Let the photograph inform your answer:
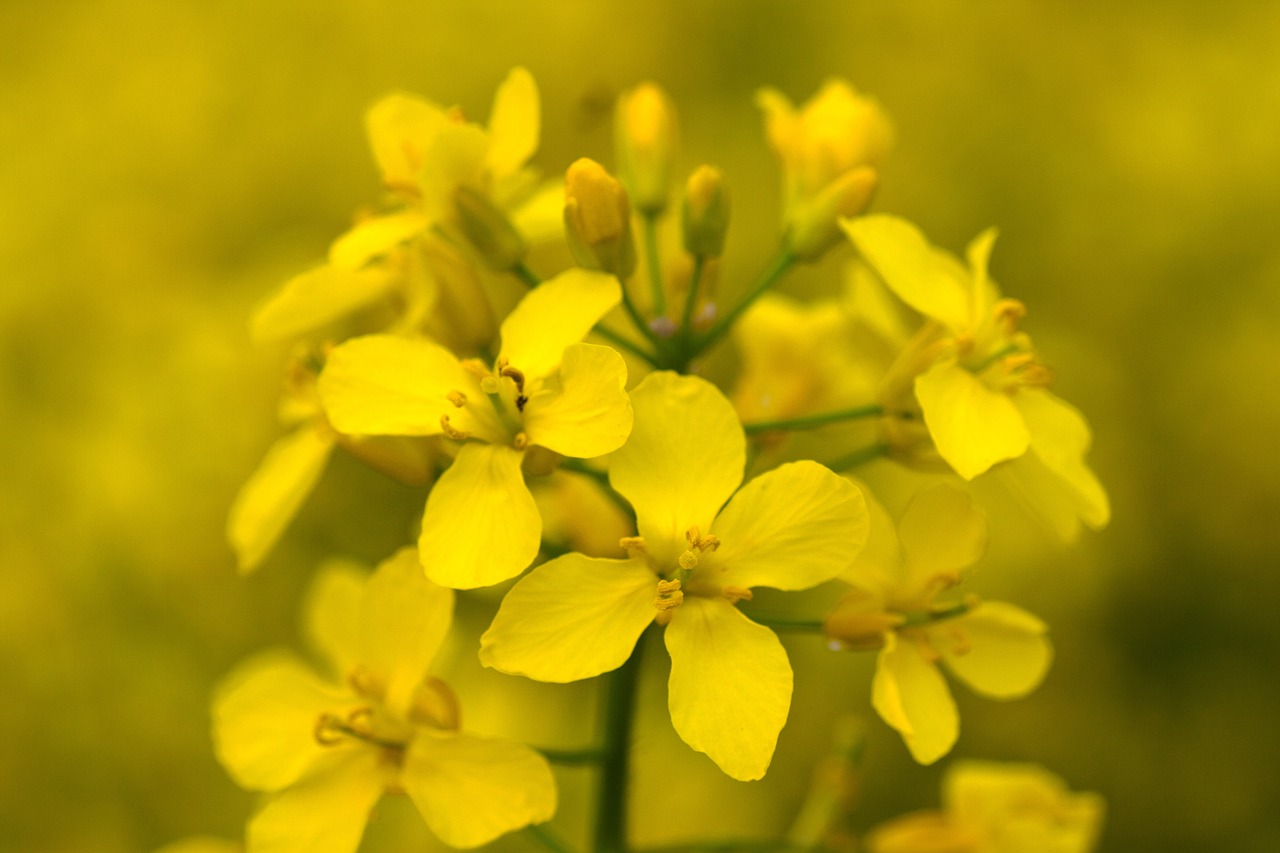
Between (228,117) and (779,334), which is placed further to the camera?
(228,117)

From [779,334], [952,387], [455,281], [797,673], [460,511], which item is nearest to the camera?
[460,511]

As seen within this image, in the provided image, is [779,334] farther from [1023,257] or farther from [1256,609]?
[1023,257]

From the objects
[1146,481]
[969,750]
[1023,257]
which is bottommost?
[969,750]

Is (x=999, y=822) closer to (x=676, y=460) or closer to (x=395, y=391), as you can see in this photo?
(x=676, y=460)

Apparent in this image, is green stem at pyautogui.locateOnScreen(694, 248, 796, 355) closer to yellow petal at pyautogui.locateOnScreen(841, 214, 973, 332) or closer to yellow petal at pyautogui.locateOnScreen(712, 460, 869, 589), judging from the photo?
yellow petal at pyautogui.locateOnScreen(841, 214, 973, 332)

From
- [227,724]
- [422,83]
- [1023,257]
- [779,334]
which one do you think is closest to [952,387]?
[779,334]

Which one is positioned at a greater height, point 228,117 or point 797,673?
point 228,117
